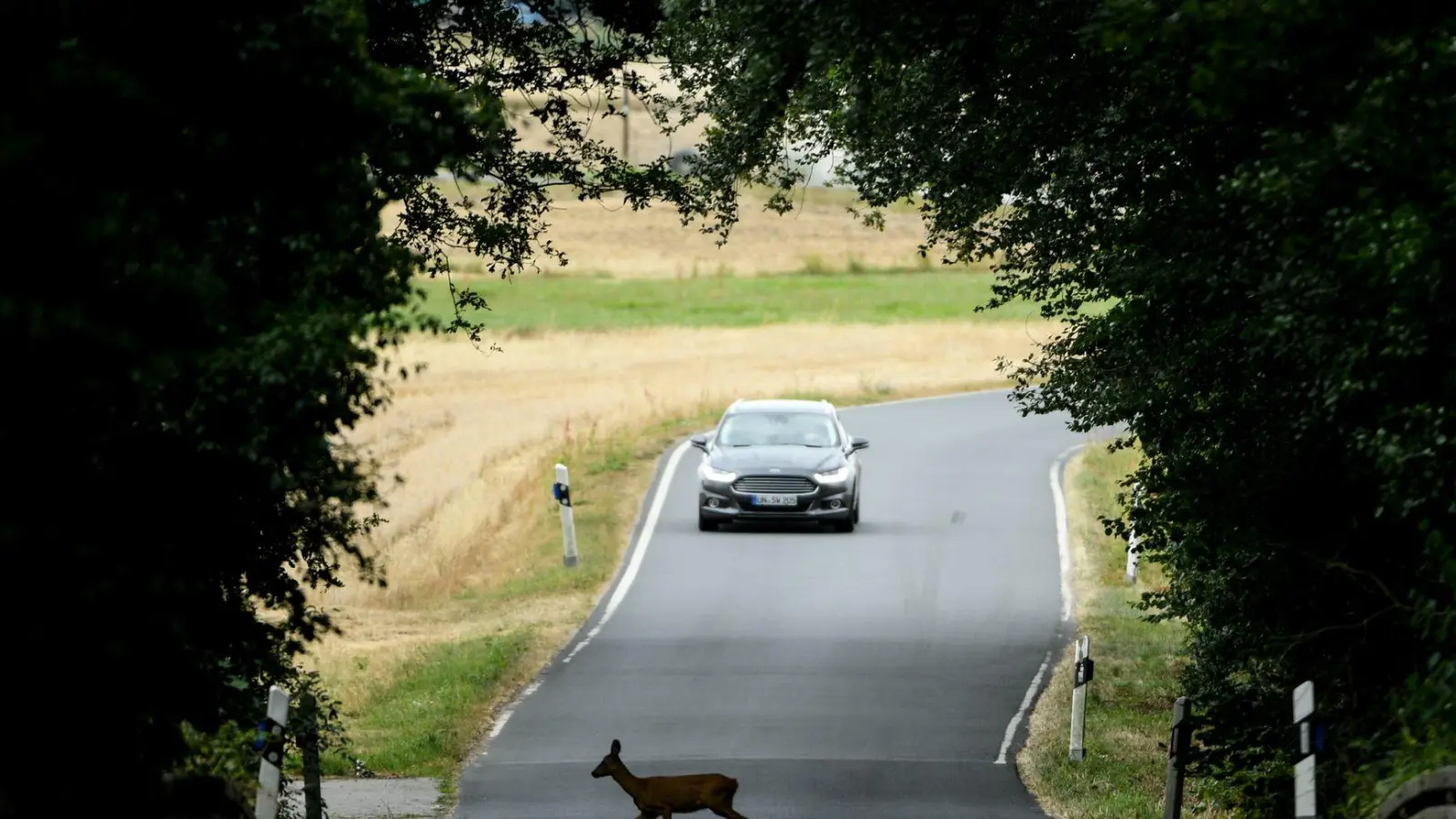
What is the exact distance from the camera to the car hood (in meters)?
26.7

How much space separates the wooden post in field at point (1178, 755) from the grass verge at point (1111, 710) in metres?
1.04

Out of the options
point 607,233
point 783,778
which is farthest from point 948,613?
point 607,233

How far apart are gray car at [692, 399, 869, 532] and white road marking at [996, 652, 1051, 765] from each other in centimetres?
684

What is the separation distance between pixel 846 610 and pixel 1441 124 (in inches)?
591

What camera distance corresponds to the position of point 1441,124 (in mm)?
7949

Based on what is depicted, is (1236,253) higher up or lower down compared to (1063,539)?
higher up

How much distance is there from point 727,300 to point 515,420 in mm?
32975

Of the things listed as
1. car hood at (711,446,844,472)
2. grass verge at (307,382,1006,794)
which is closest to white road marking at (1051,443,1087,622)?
car hood at (711,446,844,472)

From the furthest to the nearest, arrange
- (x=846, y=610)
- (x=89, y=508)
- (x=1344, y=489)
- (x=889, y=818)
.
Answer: (x=846, y=610)
(x=889, y=818)
(x=1344, y=489)
(x=89, y=508)

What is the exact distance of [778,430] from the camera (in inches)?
1109

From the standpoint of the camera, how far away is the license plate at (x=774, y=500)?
26891 mm

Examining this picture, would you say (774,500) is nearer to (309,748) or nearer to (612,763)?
(612,763)

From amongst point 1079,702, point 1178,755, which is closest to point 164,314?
point 1178,755

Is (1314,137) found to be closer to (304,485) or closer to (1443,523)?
(1443,523)
